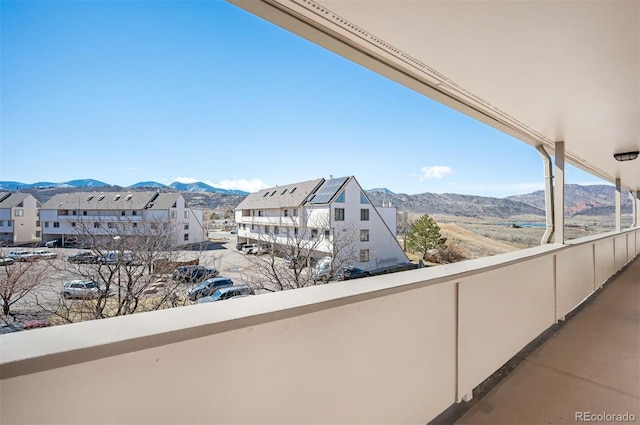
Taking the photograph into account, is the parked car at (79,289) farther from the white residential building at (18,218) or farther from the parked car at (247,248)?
the parked car at (247,248)

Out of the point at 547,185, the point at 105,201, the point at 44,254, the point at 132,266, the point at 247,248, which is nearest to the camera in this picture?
the point at 44,254

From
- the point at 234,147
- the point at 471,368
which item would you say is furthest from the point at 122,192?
the point at 471,368

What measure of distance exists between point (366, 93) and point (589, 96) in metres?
1.74

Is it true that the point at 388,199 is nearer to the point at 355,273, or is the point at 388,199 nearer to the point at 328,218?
the point at 328,218

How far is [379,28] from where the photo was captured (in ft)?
4.58

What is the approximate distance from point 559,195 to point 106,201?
466 centimetres

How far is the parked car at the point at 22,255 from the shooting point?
4.74ft

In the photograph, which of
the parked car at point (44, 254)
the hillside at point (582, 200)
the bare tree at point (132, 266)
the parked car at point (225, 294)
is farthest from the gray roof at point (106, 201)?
the hillside at point (582, 200)

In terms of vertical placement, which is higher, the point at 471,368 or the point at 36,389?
the point at 36,389

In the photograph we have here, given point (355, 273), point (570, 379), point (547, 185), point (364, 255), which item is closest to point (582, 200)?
point (547, 185)

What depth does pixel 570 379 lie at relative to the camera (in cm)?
211

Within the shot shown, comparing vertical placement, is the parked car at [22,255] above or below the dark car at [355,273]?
above

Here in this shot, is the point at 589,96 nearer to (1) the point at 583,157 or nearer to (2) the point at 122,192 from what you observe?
(1) the point at 583,157
